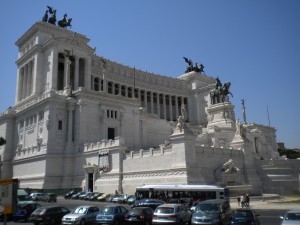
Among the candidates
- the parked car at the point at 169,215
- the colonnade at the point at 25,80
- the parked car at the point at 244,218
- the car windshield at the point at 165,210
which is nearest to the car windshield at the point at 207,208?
the parked car at the point at 169,215

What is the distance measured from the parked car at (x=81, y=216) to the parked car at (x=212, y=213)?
7.45 m

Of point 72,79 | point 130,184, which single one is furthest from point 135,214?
point 72,79

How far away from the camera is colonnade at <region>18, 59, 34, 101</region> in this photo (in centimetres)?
8312

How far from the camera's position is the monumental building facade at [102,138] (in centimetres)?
4528

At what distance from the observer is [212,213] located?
19.9 meters

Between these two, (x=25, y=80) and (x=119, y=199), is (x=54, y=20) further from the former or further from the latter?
(x=119, y=199)

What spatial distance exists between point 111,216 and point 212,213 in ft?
21.8

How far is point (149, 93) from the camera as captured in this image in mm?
109875

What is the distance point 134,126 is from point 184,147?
92.3 ft

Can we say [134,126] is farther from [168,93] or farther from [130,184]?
[168,93]

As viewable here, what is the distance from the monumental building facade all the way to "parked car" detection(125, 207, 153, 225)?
18685 mm

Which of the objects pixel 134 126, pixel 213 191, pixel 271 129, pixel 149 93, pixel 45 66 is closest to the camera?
pixel 213 191

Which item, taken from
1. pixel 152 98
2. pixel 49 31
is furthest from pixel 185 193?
pixel 152 98

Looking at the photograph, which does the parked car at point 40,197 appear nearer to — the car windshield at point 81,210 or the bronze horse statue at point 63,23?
the car windshield at point 81,210
